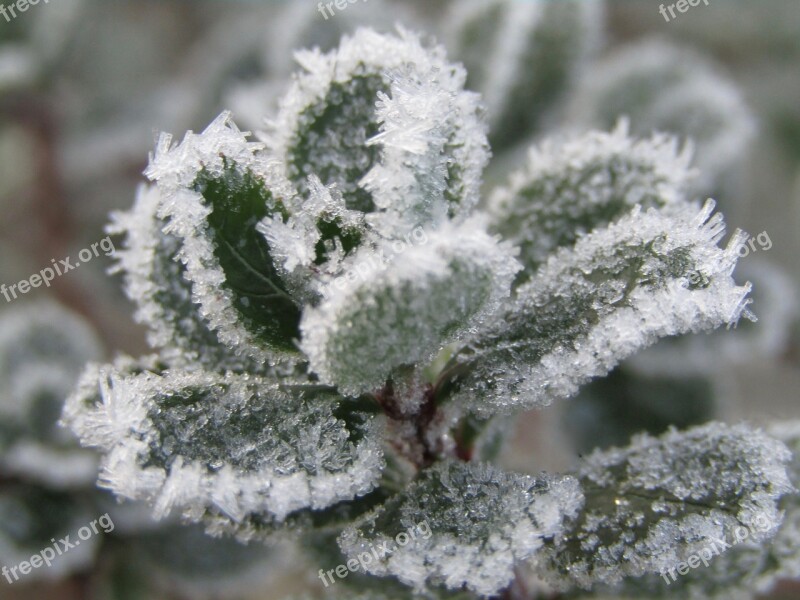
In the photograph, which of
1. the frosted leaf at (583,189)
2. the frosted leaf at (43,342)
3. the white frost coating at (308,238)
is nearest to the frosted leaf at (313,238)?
the white frost coating at (308,238)

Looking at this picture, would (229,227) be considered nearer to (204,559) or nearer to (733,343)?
(204,559)

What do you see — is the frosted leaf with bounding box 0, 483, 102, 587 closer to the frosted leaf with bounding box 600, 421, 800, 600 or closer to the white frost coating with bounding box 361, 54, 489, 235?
the frosted leaf with bounding box 600, 421, 800, 600

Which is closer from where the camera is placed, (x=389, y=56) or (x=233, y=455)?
(x=233, y=455)

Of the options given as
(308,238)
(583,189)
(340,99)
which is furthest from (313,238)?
(583,189)

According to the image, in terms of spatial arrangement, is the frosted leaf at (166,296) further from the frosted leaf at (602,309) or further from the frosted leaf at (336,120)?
the frosted leaf at (602,309)

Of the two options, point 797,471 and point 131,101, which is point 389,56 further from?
point 131,101

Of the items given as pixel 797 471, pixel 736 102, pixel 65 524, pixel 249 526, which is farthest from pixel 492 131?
pixel 65 524
